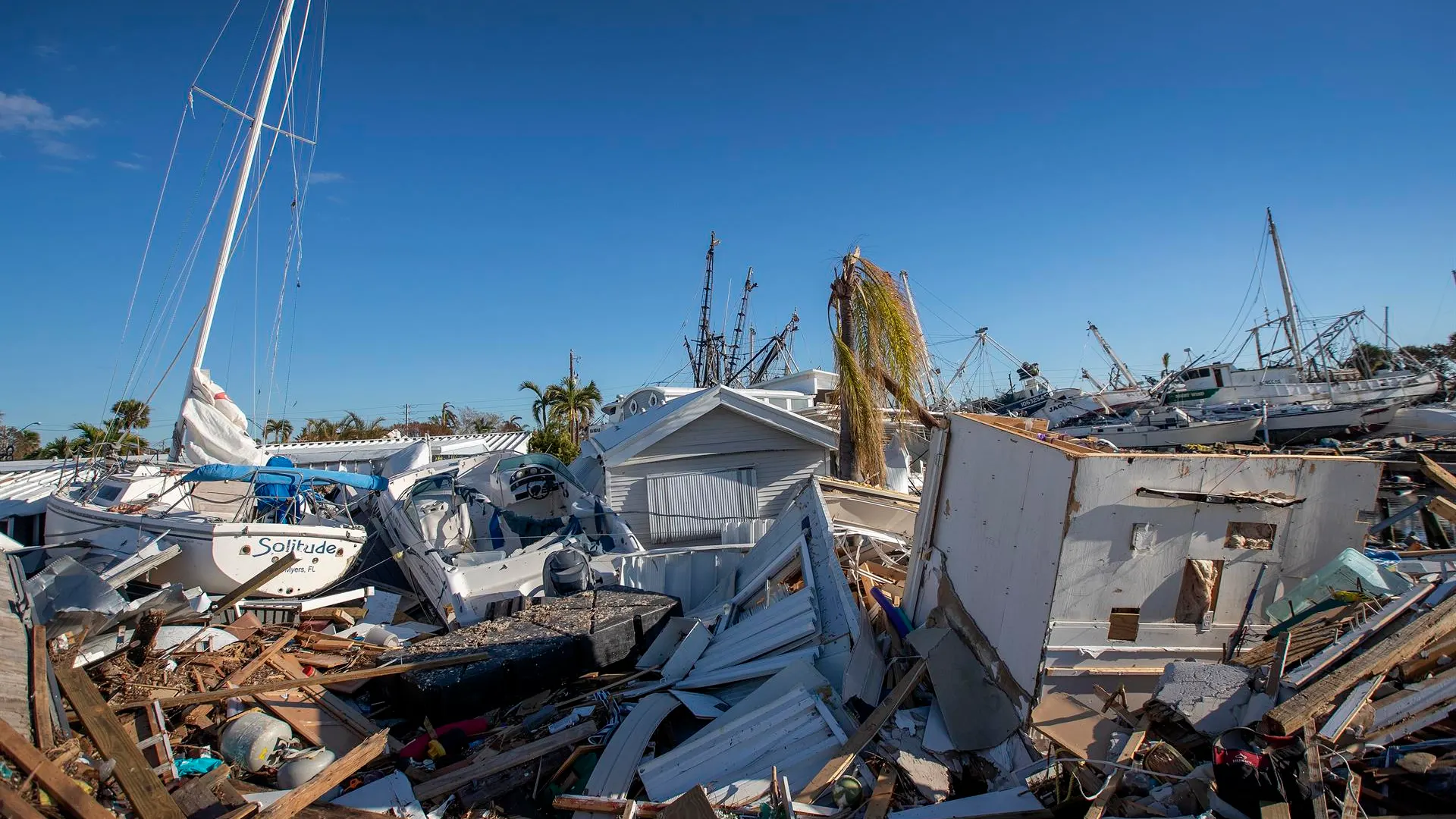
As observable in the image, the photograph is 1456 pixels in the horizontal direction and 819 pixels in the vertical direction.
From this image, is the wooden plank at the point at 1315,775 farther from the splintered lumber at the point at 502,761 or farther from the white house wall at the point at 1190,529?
the splintered lumber at the point at 502,761

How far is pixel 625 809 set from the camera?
15.5 ft

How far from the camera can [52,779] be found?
3930mm

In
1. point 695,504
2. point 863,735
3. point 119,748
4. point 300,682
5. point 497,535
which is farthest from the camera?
point 695,504

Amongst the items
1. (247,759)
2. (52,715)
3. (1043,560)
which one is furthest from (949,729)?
(52,715)

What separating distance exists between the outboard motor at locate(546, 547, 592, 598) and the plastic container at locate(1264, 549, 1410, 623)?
8008 mm

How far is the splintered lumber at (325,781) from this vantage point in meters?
4.54

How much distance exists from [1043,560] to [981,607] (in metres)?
0.95

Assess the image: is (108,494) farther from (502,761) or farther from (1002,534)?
(1002,534)

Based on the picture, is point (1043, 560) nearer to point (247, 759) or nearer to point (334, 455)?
point (247, 759)

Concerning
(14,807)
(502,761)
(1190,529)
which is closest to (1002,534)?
(1190,529)

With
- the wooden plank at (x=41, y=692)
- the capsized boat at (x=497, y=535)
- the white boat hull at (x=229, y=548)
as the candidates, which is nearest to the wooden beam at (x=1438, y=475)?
the capsized boat at (x=497, y=535)

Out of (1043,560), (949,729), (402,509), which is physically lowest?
(402,509)

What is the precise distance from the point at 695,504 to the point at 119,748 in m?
10.3

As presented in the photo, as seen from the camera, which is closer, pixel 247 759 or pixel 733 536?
pixel 247 759
